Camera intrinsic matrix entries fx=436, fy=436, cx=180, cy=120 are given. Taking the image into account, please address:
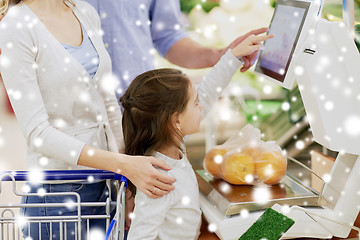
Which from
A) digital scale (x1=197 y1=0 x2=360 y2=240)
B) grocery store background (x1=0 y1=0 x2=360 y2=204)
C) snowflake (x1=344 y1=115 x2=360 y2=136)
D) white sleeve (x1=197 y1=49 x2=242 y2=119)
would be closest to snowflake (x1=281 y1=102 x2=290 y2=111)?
grocery store background (x1=0 y1=0 x2=360 y2=204)

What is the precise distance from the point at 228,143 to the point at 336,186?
325mm

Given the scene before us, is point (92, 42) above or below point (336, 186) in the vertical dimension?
above

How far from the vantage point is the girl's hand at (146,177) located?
98cm

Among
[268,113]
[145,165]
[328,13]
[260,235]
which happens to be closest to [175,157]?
[145,165]

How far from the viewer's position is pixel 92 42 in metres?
1.19

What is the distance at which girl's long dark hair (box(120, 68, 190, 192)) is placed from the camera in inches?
42.3

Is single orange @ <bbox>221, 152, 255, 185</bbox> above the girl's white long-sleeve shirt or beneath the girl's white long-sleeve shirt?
above

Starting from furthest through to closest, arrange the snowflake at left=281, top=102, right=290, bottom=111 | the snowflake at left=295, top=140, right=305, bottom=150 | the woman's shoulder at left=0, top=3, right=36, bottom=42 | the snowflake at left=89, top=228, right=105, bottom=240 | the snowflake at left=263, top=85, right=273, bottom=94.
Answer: the snowflake at left=263, top=85, right=273, bottom=94 < the snowflake at left=295, top=140, right=305, bottom=150 < the snowflake at left=281, top=102, right=290, bottom=111 < the snowflake at left=89, top=228, right=105, bottom=240 < the woman's shoulder at left=0, top=3, right=36, bottom=42

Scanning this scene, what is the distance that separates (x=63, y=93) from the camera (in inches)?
42.9

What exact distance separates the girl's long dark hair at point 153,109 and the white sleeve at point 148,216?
0.33ft

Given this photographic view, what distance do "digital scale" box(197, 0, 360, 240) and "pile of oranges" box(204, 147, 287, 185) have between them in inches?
0.9

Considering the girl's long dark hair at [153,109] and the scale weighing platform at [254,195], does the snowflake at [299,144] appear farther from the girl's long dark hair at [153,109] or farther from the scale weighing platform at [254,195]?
the girl's long dark hair at [153,109]

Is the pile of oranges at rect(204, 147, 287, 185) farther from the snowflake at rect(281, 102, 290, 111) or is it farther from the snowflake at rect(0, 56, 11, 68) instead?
the snowflake at rect(281, 102, 290, 111)

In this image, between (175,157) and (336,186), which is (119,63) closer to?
(175,157)
